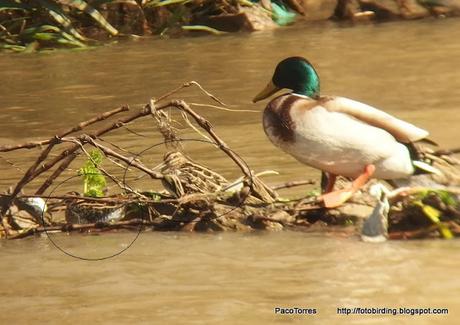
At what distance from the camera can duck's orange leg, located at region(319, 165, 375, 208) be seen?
6.27 m

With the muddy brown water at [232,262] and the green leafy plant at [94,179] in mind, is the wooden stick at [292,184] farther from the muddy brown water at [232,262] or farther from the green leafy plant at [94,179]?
the green leafy plant at [94,179]

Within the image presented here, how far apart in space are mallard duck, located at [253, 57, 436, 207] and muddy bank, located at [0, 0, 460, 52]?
782cm

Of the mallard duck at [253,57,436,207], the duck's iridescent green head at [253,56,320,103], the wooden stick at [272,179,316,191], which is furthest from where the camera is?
the wooden stick at [272,179,316,191]

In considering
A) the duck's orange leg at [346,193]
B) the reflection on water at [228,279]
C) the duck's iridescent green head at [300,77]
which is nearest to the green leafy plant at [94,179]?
the reflection on water at [228,279]

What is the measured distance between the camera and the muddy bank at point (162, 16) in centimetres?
1391

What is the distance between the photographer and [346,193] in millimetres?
6309

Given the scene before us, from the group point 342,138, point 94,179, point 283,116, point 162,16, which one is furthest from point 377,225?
point 162,16

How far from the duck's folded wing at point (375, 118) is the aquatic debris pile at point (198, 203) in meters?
0.22

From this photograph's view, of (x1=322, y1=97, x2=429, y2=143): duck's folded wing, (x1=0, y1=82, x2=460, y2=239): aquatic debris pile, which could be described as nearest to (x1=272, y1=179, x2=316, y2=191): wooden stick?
(x1=0, y1=82, x2=460, y2=239): aquatic debris pile

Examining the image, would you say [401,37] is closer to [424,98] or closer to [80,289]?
[424,98]

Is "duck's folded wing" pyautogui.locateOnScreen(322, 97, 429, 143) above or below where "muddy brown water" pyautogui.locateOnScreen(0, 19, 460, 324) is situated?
above

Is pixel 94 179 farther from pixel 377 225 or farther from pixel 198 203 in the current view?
pixel 377 225

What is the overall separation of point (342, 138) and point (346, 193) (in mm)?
292

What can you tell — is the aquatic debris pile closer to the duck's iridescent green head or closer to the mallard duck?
the mallard duck
